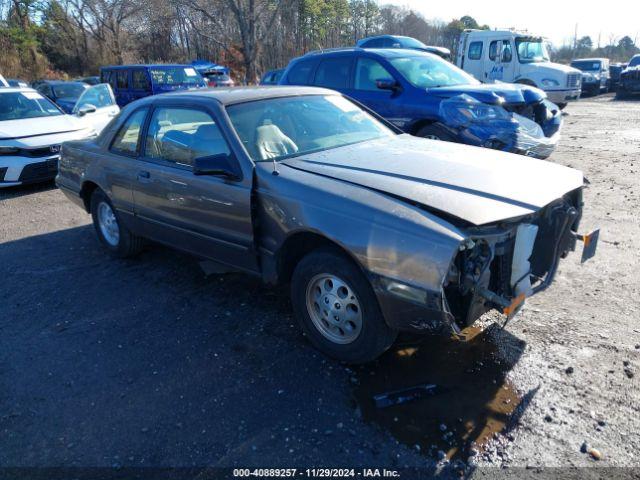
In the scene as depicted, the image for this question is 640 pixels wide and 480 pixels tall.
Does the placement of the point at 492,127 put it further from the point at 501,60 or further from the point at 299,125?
the point at 501,60

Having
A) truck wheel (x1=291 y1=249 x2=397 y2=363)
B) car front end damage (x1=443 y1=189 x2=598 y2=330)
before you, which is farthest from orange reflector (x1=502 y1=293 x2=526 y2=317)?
truck wheel (x1=291 y1=249 x2=397 y2=363)

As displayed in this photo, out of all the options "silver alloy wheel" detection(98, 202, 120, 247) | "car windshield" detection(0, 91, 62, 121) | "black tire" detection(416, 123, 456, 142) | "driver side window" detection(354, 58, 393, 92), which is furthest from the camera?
"car windshield" detection(0, 91, 62, 121)

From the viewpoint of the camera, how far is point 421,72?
7.84 meters

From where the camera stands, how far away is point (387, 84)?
750 centimetres

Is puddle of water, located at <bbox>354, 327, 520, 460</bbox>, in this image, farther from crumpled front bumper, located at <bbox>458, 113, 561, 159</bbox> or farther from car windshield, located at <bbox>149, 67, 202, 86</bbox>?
car windshield, located at <bbox>149, 67, 202, 86</bbox>

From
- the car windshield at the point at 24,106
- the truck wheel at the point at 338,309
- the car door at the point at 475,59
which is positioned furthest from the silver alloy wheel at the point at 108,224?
the car door at the point at 475,59

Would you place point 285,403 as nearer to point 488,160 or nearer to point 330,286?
point 330,286

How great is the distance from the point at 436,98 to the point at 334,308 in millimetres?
4968

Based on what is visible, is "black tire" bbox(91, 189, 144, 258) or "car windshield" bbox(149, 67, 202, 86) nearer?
"black tire" bbox(91, 189, 144, 258)

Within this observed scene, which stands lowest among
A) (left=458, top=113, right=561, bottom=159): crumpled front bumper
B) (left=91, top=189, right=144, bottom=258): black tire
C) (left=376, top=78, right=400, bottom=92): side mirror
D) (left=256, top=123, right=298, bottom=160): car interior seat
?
(left=91, top=189, right=144, bottom=258): black tire

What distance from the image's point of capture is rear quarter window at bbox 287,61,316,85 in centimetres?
862

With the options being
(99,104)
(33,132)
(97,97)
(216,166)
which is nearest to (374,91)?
(216,166)

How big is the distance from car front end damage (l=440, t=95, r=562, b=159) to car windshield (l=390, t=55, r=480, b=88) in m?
0.73

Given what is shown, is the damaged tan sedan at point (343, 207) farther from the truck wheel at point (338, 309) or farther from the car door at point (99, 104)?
the car door at point (99, 104)
